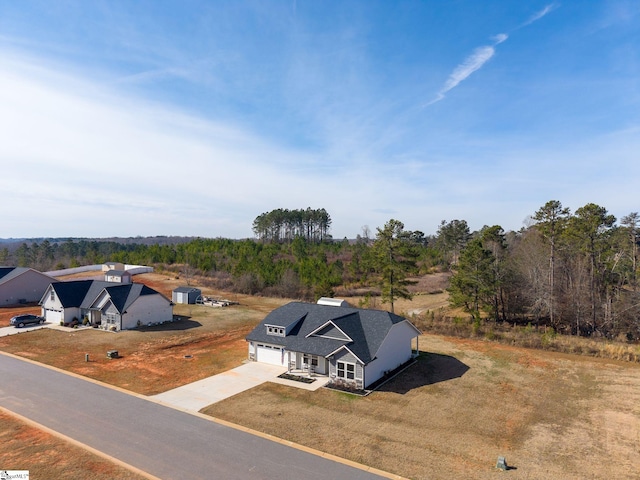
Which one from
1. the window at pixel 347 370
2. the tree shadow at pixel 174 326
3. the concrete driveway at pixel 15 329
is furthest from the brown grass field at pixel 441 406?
the tree shadow at pixel 174 326

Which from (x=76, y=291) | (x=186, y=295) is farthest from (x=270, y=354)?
(x=186, y=295)

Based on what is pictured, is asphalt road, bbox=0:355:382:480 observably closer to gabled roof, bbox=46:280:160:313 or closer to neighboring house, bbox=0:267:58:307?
gabled roof, bbox=46:280:160:313

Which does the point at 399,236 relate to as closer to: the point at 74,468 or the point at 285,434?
the point at 285,434

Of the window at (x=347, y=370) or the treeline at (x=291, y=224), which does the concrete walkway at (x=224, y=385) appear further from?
the treeline at (x=291, y=224)

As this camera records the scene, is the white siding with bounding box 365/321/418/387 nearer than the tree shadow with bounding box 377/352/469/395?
No

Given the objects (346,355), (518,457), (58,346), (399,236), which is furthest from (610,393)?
(58,346)

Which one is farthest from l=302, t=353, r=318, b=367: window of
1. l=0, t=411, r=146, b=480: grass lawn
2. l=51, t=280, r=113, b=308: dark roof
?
l=51, t=280, r=113, b=308: dark roof

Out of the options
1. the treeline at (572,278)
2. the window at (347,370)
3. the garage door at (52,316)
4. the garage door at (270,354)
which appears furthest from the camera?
the garage door at (52,316)
